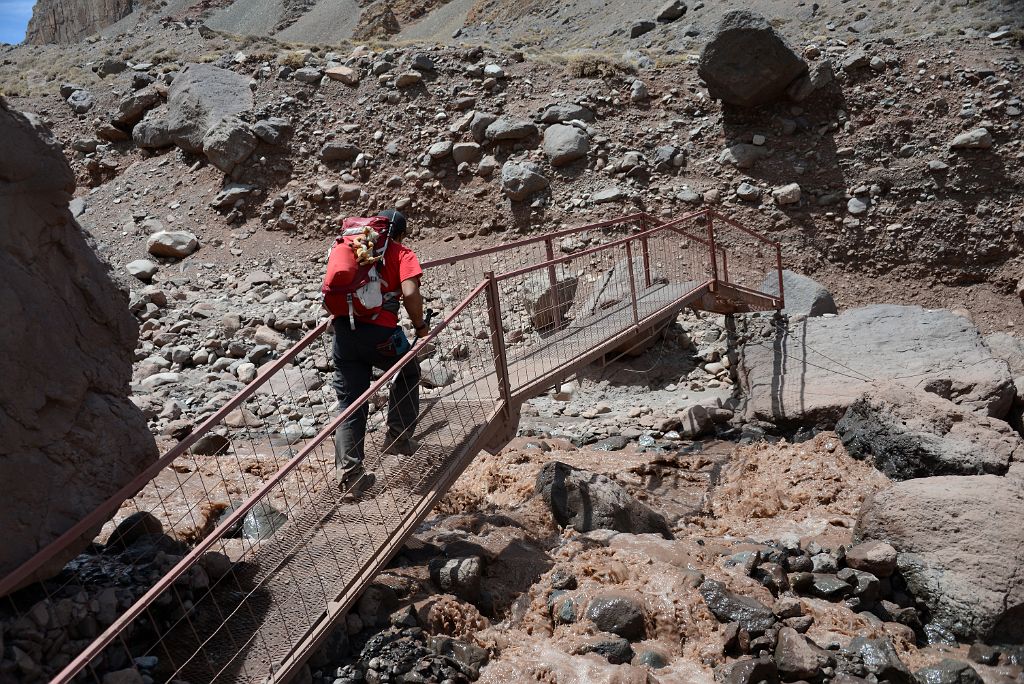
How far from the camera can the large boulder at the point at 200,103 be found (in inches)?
607

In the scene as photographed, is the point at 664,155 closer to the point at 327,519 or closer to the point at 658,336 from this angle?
the point at 658,336

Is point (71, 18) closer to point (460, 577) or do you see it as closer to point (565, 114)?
point (565, 114)

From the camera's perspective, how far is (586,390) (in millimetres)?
9914

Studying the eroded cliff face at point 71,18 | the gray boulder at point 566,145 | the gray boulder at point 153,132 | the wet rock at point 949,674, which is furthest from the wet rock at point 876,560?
the eroded cliff face at point 71,18

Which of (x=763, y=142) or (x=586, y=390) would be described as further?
(x=763, y=142)

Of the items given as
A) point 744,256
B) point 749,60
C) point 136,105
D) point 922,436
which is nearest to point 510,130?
point 749,60

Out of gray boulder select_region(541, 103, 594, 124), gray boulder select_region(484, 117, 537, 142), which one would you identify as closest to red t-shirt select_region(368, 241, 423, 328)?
gray boulder select_region(484, 117, 537, 142)

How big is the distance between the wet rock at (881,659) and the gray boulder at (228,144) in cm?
1289

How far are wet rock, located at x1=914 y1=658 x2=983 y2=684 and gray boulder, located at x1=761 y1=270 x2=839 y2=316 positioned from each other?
5.85 metres

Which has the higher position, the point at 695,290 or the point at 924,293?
the point at 695,290

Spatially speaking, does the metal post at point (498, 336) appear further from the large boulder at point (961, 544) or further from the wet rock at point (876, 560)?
the large boulder at point (961, 544)

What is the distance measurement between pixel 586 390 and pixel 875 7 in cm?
1190

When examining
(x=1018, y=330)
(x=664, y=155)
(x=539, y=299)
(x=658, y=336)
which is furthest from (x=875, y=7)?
(x=539, y=299)

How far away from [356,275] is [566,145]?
352 inches
